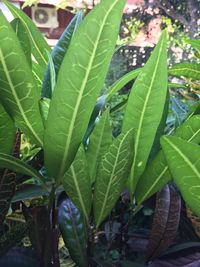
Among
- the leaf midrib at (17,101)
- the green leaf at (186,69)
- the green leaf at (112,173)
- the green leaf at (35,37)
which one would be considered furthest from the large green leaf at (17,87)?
the green leaf at (186,69)

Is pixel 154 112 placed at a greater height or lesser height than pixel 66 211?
greater

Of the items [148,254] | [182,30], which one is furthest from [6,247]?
[182,30]

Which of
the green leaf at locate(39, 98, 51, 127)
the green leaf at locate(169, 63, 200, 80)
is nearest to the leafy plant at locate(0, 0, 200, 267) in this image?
the green leaf at locate(39, 98, 51, 127)

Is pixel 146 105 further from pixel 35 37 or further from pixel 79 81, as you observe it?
pixel 35 37

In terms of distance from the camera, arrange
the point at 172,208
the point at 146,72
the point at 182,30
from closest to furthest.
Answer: the point at 146,72
the point at 172,208
the point at 182,30

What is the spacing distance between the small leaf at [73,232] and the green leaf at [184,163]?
193mm

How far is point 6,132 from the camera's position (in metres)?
0.52

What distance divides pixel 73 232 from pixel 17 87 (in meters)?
0.26

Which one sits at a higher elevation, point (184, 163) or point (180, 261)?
point (184, 163)

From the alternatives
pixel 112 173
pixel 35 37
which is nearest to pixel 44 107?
pixel 112 173

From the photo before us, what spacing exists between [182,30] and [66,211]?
677cm

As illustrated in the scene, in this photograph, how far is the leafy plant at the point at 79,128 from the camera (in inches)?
16.9

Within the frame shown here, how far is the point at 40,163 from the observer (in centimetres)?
60

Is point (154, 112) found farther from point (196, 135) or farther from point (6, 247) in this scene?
point (6, 247)
